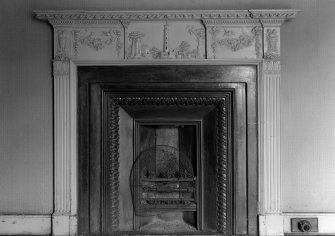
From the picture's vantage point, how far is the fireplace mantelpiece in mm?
2883

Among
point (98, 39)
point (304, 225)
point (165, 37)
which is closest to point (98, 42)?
point (98, 39)

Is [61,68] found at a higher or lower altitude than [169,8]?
→ lower

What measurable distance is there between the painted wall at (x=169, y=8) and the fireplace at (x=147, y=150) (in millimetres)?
256

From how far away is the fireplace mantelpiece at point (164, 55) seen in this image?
2883mm

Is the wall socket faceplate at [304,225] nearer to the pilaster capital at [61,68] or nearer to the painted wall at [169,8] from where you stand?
the painted wall at [169,8]

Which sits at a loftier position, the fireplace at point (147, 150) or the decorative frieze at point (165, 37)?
the decorative frieze at point (165, 37)

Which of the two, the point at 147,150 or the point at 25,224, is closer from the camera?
the point at 25,224

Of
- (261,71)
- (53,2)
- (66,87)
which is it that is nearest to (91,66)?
(66,87)

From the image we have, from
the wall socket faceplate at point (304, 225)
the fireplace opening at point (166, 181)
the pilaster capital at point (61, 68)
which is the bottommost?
the wall socket faceplate at point (304, 225)

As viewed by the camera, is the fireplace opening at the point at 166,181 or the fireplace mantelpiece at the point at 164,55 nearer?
the fireplace mantelpiece at the point at 164,55

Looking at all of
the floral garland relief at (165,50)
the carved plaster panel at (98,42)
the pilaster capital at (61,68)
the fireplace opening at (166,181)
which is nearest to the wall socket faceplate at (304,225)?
the fireplace opening at (166,181)

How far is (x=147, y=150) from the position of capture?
306cm

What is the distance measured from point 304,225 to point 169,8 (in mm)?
1785

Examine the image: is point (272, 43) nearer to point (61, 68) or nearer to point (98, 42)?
point (98, 42)
